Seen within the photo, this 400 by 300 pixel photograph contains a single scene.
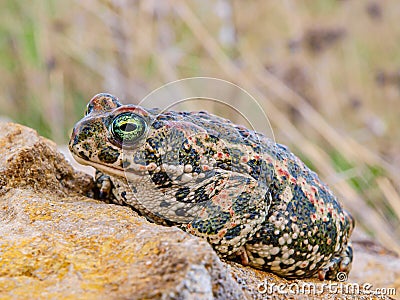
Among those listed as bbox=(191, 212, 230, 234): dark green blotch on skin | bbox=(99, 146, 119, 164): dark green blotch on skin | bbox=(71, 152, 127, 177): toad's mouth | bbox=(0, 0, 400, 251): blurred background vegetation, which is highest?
bbox=(0, 0, 400, 251): blurred background vegetation

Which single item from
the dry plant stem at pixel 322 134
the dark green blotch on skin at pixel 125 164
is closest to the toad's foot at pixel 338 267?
the dark green blotch on skin at pixel 125 164

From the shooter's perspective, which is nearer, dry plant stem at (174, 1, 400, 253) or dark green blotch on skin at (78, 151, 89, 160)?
dark green blotch on skin at (78, 151, 89, 160)

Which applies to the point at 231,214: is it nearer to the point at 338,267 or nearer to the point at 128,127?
the point at 128,127

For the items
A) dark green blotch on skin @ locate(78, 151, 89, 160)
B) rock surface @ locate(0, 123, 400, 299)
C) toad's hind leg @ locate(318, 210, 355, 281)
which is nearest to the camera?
rock surface @ locate(0, 123, 400, 299)

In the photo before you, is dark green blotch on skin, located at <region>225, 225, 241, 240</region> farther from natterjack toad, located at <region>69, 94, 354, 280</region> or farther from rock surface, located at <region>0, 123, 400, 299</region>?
rock surface, located at <region>0, 123, 400, 299</region>

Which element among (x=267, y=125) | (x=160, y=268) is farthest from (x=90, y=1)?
(x=160, y=268)

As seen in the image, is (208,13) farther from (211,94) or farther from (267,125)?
(267,125)

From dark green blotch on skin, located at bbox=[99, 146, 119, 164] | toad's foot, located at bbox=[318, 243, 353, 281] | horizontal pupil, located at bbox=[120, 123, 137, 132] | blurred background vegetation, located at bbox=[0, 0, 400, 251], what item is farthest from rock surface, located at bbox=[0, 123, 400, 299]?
blurred background vegetation, located at bbox=[0, 0, 400, 251]
